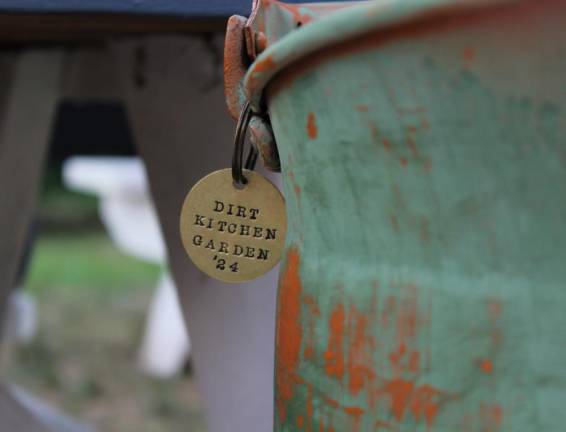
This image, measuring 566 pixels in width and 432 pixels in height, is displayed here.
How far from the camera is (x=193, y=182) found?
1352mm

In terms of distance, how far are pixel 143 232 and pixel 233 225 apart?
3512 mm

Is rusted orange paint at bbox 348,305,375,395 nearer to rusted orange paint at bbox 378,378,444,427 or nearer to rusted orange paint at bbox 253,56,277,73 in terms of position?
rusted orange paint at bbox 378,378,444,427

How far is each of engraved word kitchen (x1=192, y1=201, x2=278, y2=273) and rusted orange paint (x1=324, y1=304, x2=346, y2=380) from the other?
143mm

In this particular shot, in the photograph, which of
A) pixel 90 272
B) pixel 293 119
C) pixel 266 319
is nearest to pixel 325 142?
pixel 293 119

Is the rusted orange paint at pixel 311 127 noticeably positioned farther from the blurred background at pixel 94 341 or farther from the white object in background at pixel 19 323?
the white object in background at pixel 19 323

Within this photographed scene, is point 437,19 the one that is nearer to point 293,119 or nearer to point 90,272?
point 293,119

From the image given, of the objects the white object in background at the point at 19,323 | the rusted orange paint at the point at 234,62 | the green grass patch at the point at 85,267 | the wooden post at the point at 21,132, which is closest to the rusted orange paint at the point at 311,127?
the rusted orange paint at the point at 234,62

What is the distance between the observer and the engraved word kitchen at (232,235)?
771 mm

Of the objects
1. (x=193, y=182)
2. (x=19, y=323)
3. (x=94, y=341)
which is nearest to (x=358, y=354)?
(x=193, y=182)

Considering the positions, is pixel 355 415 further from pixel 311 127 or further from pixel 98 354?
pixel 98 354

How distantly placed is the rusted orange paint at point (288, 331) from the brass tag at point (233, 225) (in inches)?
2.7

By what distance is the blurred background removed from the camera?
2672 mm

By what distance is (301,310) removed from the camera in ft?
2.20

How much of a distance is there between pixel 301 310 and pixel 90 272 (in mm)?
6087
